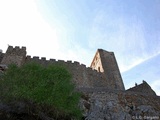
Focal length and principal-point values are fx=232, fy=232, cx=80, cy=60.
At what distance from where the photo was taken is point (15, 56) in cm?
2217

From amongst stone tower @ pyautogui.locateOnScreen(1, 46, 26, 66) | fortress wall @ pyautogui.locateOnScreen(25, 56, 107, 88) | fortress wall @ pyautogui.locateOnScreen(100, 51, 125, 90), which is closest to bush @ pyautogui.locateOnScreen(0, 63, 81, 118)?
stone tower @ pyautogui.locateOnScreen(1, 46, 26, 66)

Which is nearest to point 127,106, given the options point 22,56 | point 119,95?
point 119,95

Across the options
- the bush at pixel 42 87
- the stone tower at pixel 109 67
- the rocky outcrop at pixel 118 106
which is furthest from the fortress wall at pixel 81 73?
the bush at pixel 42 87

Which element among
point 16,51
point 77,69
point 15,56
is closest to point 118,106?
point 77,69

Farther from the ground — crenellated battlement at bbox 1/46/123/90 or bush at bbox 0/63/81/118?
crenellated battlement at bbox 1/46/123/90

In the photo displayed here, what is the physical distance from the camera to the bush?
784 centimetres

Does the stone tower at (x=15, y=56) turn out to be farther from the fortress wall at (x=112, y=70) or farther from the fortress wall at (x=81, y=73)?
the fortress wall at (x=112, y=70)

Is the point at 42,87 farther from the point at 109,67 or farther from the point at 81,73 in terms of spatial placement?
the point at 109,67

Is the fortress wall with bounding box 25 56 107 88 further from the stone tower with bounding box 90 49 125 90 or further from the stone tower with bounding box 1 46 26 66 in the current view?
the stone tower with bounding box 1 46 26 66

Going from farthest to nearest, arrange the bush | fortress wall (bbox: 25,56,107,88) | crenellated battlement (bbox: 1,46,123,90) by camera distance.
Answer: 1. fortress wall (bbox: 25,56,107,88)
2. crenellated battlement (bbox: 1,46,123,90)
3. the bush

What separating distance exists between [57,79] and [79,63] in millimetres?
16237

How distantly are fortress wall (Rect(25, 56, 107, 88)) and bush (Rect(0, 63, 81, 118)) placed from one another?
44.7 ft

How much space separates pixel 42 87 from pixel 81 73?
16022 mm

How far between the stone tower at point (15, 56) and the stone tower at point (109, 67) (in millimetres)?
9313
